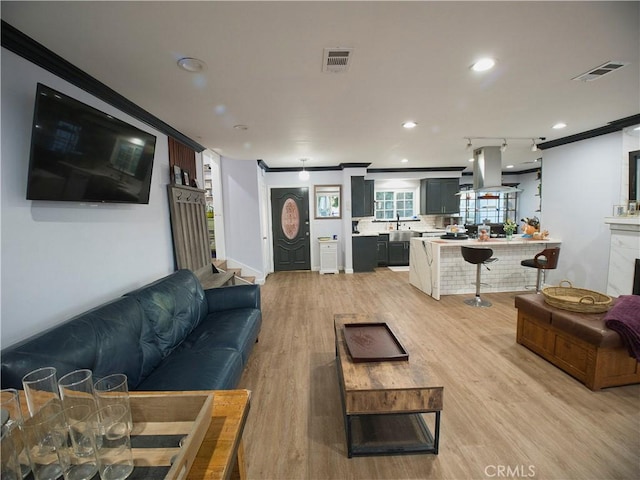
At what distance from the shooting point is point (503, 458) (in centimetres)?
162

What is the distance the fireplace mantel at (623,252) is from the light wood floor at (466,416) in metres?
1.63

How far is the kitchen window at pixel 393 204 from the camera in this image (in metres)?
7.63

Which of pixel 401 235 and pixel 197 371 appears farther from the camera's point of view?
pixel 401 235

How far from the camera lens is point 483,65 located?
196 centimetres

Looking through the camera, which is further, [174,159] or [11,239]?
[174,159]

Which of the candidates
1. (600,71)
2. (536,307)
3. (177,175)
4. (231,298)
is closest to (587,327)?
(536,307)

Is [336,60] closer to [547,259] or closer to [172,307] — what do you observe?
[172,307]

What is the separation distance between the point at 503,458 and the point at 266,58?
9.42 feet

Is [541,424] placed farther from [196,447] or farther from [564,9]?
[564,9]

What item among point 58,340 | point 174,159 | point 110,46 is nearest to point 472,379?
point 58,340

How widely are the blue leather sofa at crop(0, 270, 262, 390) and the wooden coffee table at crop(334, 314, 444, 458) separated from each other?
32.5 inches

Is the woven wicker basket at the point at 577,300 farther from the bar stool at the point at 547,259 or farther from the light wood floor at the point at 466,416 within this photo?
the bar stool at the point at 547,259

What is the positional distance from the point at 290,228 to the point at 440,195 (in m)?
3.93

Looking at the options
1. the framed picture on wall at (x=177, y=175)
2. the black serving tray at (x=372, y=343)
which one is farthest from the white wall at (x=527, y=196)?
the framed picture on wall at (x=177, y=175)
